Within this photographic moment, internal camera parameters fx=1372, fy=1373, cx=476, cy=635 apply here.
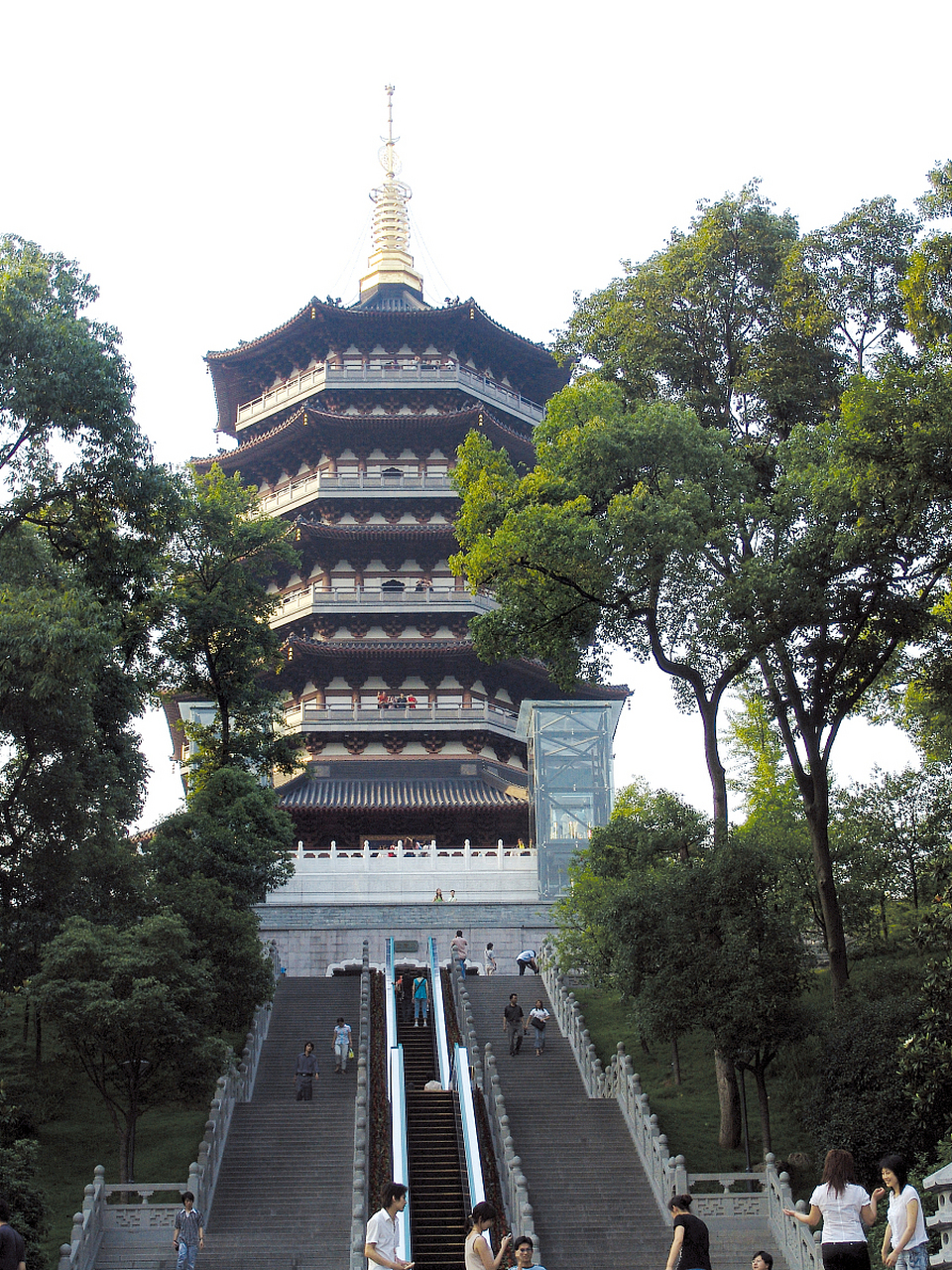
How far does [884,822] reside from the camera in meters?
23.1

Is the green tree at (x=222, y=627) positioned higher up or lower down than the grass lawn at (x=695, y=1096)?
higher up

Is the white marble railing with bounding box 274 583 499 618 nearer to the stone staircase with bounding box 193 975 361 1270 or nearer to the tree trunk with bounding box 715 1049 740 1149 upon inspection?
the stone staircase with bounding box 193 975 361 1270

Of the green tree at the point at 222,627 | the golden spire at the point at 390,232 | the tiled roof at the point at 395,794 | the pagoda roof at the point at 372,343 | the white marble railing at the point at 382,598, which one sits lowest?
the tiled roof at the point at 395,794

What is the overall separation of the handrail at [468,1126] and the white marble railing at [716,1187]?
87.8 inches

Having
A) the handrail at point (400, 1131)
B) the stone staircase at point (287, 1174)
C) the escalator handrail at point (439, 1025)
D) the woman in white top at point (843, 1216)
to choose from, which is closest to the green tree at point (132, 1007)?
the stone staircase at point (287, 1174)

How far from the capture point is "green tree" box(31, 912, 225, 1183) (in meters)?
16.8

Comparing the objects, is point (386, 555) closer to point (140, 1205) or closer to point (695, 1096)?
point (695, 1096)

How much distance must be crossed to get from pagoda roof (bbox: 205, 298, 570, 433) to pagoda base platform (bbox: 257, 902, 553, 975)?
61.6 ft

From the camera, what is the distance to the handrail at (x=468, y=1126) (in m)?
15.1

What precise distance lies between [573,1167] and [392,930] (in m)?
12.2

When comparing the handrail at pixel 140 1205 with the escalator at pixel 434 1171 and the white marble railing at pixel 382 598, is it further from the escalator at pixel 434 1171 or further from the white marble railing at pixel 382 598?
the white marble railing at pixel 382 598

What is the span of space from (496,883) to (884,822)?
1008 centimetres

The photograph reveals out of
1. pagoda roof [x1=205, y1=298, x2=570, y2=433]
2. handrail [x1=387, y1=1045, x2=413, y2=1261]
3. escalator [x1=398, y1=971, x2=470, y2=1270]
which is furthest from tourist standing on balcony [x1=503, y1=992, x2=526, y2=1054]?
pagoda roof [x1=205, y1=298, x2=570, y2=433]

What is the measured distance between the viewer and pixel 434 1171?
16938 millimetres
